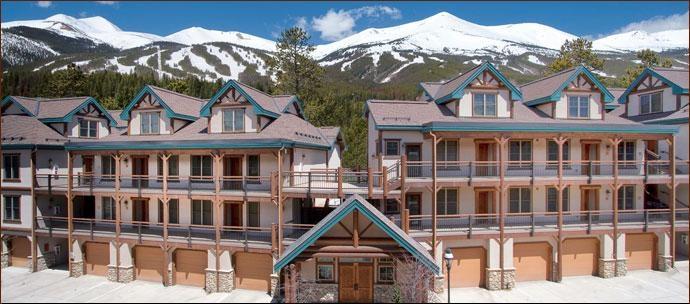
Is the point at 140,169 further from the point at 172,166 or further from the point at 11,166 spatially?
the point at 11,166

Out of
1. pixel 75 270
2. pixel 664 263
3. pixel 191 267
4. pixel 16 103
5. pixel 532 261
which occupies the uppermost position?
pixel 16 103

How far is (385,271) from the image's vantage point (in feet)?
61.7

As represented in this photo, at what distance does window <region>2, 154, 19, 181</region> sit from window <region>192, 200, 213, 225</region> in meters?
12.4

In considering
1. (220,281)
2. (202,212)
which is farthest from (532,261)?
(202,212)

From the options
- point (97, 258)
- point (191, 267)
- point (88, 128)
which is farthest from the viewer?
point (88, 128)

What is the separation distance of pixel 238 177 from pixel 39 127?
53.6 ft

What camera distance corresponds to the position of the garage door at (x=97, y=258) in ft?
75.3

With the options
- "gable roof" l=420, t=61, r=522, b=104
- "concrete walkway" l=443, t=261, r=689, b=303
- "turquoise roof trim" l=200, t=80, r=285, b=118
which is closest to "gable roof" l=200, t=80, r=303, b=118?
"turquoise roof trim" l=200, t=80, r=285, b=118

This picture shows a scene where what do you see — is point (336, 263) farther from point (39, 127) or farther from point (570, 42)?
point (570, 42)

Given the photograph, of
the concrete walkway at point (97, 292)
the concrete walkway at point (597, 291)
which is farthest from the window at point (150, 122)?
the concrete walkway at point (597, 291)

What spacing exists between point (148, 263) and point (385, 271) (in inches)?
557

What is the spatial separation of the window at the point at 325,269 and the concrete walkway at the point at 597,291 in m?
5.88

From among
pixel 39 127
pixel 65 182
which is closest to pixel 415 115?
pixel 65 182

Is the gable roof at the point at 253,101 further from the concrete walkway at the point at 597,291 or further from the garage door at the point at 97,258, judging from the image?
the concrete walkway at the point at 597,291
